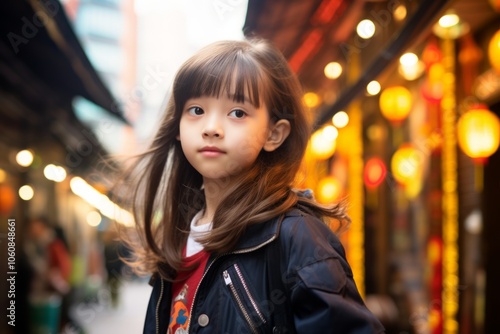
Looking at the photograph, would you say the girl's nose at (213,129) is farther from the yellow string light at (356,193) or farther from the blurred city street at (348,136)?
the yellow string light at (356,193)

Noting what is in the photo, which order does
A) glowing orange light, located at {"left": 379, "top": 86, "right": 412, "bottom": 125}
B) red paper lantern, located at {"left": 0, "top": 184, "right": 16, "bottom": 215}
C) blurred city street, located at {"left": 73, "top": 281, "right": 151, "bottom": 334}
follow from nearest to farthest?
glowing orange light, located at {"left": 379, "top": 86, "right": 412, "bottom": 125} → red paper lantern, located at {"left": 0, "top": 184, "right": 16, "bottom": 215} → blurred city street, located at {"left": 73, "top": 281, "right": 151, "bottom": 334}

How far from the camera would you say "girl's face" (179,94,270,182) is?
5.45 ft

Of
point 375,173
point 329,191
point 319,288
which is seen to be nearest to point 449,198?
point 375,173

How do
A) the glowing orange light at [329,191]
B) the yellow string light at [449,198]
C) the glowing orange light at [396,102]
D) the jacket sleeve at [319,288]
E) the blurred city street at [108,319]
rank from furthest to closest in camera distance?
1. the blurred city street at [108,319]
2. the glowing orange light at [329,191]
3. the glowing orange light at [396,102]
4. the yellow string light at [449,198]
5. the jacket sleeve at [319,288]

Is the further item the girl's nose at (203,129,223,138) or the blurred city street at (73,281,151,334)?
the blurred city street at (73,281,151,334)

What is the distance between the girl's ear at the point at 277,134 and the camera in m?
1.79

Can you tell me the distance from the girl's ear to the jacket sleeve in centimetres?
30

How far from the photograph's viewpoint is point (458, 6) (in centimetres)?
476

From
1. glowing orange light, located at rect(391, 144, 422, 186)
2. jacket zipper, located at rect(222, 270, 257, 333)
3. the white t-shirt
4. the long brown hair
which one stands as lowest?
jacket zipper, located at rect(222, 270, 257, 333)

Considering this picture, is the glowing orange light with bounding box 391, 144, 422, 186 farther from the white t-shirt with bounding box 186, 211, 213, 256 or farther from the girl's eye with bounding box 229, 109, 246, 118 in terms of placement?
the girl's eye with bounding box 229, 109, 246, 118

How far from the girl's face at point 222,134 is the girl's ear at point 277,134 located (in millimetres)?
69

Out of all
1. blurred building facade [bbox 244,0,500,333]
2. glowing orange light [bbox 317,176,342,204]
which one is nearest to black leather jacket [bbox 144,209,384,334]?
blurred building facade [bbox 244,0,500,333]

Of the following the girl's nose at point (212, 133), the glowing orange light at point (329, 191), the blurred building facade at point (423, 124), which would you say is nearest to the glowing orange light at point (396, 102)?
the blurred building facade at point (423, 124)

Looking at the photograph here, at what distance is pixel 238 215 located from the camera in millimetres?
1669
